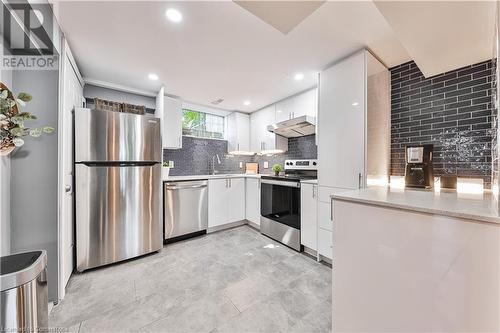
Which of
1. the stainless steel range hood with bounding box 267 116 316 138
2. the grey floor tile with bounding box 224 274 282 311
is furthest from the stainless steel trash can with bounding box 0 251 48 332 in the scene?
the stainless steel range hood with bounding box 267 116 316 138

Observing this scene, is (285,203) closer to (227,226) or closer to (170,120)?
(227,226)

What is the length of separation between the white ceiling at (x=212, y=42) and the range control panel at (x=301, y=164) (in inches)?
42.6

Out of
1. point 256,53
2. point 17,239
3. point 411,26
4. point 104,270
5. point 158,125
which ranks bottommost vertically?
point 104,270

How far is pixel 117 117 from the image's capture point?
210cm

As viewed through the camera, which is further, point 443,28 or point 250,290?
point 250,290

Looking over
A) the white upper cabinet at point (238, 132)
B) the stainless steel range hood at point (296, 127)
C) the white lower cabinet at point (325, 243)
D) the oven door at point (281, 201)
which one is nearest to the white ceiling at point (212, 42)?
the stainless steel range hood at point (296, 127)

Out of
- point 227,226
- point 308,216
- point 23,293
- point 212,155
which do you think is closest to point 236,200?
point 227,226

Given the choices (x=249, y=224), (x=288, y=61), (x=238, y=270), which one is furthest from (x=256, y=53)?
(x=249, y=224)

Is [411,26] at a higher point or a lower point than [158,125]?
higher

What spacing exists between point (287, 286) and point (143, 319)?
116cm

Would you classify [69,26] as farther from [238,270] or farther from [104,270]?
[238,270]

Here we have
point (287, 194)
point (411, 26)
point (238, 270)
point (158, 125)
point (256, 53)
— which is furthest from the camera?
point (287, 194)

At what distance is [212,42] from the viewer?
171 cm

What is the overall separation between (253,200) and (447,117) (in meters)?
2.54
